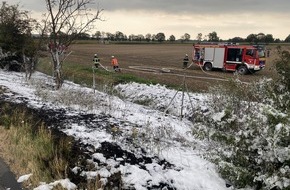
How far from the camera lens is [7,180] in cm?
605

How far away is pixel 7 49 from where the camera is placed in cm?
1992

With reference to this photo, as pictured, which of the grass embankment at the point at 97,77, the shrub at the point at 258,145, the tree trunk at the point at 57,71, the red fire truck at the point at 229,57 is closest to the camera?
the shrub at the point at 258,145

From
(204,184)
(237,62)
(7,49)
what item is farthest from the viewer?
(237,62)

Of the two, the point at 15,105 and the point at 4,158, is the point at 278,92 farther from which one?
the point at 15,105

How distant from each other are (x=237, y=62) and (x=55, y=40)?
17903 millimetres

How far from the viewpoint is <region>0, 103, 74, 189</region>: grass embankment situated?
228 inches

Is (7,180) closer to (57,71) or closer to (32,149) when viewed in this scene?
(32,149)

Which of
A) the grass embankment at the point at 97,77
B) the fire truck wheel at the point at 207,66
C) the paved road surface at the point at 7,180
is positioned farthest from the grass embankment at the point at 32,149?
the fire truck wheel at the point at 207,66

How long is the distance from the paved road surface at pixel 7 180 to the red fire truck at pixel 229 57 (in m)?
23.0

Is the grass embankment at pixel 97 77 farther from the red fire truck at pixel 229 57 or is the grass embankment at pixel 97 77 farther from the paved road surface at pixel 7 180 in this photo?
the paved road surface at pixel 7 180

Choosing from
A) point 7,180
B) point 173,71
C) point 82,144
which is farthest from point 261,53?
point 7,180

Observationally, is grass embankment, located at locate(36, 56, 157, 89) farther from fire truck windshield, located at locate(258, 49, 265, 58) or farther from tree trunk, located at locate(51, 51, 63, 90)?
fire truck windshield, located at locate(258, 49, 265, 58)

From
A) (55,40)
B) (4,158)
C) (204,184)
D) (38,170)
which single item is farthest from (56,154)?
(55,40)

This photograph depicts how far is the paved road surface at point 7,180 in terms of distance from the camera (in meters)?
5.80
